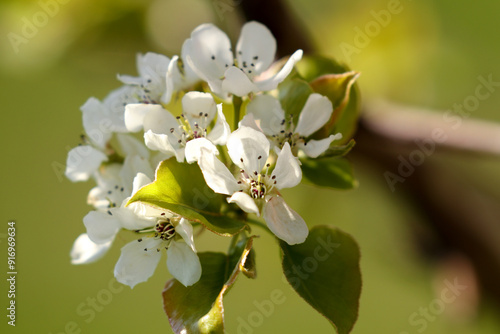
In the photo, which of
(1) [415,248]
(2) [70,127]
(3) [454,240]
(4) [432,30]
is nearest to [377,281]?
(1) [415,248]

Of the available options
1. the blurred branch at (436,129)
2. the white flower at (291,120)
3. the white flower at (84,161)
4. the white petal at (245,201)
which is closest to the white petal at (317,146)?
the white flower at (291,120)

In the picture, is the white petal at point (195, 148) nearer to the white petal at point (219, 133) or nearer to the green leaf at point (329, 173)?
the white petal at point (219, 133)

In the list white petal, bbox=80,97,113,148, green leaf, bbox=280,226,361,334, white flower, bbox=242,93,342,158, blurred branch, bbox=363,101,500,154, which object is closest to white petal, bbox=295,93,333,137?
white flower, bbox=242,93,342,158

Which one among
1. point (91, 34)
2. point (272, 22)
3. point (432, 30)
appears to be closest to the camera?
point (272, 22)

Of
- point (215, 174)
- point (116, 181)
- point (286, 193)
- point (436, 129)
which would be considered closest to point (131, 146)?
point (116, 181)

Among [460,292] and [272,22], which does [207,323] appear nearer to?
[272,22]
